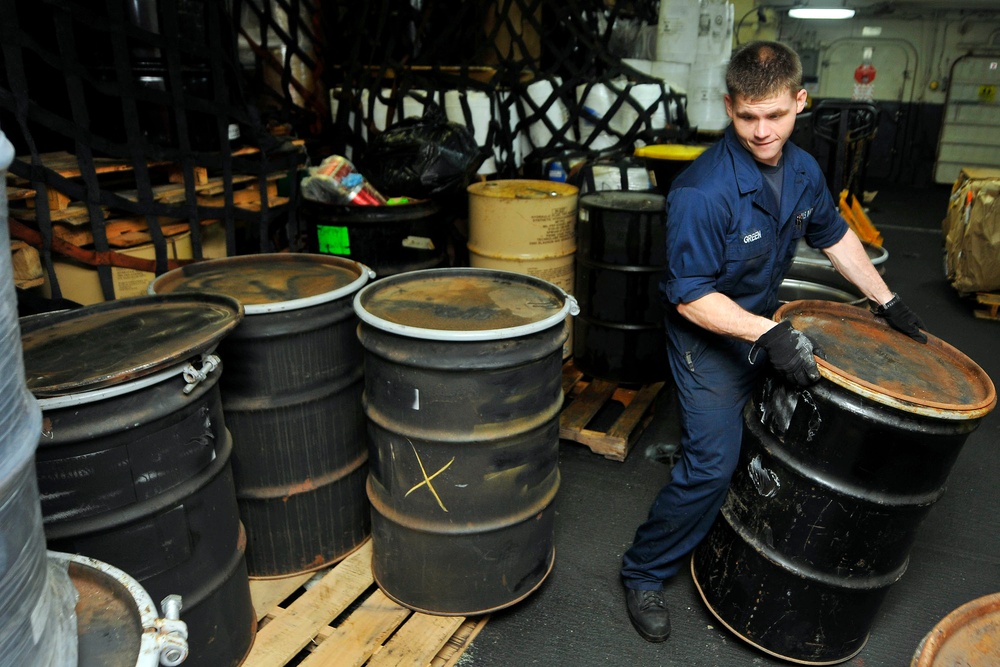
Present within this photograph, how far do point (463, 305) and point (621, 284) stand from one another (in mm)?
1513

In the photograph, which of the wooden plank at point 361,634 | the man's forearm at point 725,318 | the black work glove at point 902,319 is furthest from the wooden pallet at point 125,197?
the black work glove at point 902,319

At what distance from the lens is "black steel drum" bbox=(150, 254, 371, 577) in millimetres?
2227

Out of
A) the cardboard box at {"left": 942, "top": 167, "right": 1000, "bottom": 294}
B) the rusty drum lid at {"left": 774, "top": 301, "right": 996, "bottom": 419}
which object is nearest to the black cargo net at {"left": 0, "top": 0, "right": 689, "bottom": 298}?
the rusty drum lid at {"left": 774, "top": 301, "right": 996, "bottom": 419}

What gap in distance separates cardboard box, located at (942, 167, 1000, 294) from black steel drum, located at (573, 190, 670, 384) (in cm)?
299

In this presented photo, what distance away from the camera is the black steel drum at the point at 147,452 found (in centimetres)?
162

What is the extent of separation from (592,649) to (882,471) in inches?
41.6

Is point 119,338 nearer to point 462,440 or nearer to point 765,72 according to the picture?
point 462,440

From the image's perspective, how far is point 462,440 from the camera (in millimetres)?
2062

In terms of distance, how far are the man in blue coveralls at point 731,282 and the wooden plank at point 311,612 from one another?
3.11 feet

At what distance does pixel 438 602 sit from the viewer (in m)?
2.29

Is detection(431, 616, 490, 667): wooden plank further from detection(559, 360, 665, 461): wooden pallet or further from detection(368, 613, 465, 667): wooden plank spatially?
detection(559, 360, 665, 461): wooden pallet

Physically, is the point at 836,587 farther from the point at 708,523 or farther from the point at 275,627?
the point at 275,627

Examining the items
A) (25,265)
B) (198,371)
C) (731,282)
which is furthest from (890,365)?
(25,265)

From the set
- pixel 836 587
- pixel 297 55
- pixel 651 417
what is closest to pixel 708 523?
pixel 836 587
